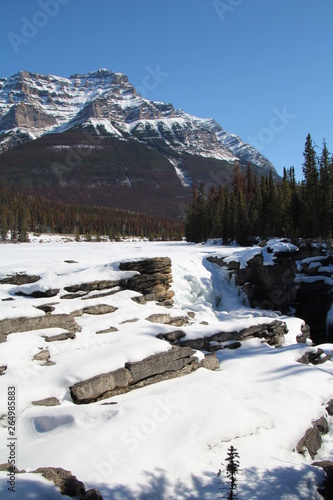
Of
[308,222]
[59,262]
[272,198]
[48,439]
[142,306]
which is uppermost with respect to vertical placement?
[272,198]

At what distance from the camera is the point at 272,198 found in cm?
4906

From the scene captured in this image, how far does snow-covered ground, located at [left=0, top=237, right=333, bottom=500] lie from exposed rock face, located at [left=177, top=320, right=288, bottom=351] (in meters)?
0.45

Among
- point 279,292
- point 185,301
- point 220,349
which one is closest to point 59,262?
point 185,301

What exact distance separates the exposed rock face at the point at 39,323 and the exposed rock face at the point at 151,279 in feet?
17.0

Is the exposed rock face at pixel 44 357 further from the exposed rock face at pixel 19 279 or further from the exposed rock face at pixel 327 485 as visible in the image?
the exposed rock face at pixel 327 485

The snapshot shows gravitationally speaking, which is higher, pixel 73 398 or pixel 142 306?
pixel 142 306

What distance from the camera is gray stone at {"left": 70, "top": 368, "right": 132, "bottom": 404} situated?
848cm

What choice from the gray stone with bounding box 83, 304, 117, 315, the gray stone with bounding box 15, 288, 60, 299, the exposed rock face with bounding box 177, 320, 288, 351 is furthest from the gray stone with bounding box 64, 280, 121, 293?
the exposed rock face with bounding box 177, 320, 288, 351

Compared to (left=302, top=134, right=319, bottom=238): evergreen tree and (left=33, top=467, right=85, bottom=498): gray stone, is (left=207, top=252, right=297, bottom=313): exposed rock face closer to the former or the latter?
(left=302, top=134, right=319, bottom=238): evergreen tree

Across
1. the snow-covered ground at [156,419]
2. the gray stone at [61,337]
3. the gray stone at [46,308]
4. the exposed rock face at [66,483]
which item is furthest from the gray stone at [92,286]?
the exposed rock face at [66,483]

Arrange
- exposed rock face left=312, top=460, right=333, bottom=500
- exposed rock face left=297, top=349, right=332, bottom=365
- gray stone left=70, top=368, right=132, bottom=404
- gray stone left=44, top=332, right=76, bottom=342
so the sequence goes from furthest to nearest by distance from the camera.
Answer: exposed rock face left=297, top=349, right=332, bottom=365
gray stone left=44, top=332, right=76, bottom=342
gray stone left=70, top=368, right=132, bottom=404
exposed rock face left=312, top=460, right=333, bottom=500

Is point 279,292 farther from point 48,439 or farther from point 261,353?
point 48,439

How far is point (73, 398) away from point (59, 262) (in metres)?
11.5

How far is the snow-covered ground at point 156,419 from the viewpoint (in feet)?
20.5
